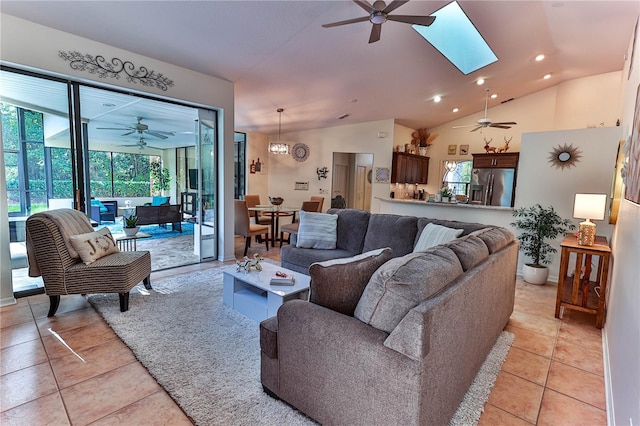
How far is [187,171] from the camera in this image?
9.82 meters

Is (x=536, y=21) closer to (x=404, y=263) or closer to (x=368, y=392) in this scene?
(x=404, y=263)

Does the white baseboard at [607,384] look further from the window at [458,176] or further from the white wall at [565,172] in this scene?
the window at [458,176]

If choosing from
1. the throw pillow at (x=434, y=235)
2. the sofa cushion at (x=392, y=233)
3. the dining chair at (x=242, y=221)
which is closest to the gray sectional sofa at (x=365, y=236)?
the sofa cushion at (x=392, y=233)

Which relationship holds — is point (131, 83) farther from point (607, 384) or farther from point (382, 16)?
point (607, 384)

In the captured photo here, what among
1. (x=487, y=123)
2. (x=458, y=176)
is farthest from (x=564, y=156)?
(x=458, y=176)

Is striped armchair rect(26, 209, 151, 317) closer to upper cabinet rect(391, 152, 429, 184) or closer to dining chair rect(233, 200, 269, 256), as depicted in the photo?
dining chair rect(233, 200, 269, 256)

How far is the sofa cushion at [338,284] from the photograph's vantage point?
161 centimetres

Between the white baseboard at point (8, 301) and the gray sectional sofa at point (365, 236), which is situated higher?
the gray sectional sofa at point (365, 236)

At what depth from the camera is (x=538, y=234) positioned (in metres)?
4.12

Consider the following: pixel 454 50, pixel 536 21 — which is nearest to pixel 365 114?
pixel 454 50

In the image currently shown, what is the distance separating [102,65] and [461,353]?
4343 millimetres

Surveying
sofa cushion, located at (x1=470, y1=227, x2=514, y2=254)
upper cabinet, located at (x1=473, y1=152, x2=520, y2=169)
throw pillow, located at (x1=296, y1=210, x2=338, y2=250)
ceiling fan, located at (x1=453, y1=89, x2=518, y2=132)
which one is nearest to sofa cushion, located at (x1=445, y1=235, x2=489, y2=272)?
sofa cushion, located at (x1=470, y1=227, x2=514, y2=254)

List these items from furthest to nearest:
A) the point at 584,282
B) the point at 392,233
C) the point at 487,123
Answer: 1. the point at 487,123
2. the point at 392,233
3. the point at 584,282

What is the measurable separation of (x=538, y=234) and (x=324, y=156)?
494 cm
